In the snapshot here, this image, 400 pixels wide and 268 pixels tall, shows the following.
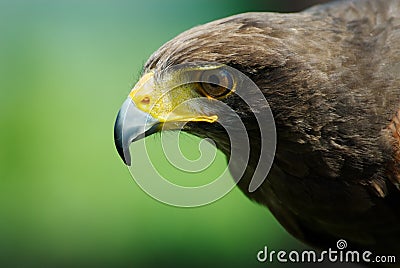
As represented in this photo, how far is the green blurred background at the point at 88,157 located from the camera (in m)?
4.70

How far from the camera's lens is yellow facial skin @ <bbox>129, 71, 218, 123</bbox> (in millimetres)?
2297

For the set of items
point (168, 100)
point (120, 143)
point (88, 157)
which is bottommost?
point (120, 143)

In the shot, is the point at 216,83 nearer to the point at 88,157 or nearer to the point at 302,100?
the point at 302,100

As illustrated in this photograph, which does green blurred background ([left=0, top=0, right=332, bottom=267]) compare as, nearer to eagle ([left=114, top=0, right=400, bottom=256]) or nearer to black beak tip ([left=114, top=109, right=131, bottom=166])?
eagle ([left=114, top=0, right=400, bottom=256])

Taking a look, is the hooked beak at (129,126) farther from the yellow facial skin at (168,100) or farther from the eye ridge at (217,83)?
the eye ridge at (217,83)

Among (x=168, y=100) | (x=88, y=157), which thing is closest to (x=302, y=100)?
(x=168, y=100)

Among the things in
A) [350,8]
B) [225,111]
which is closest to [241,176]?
[225,111]

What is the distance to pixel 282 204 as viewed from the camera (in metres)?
2.72

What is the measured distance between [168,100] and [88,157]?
2.59 metres

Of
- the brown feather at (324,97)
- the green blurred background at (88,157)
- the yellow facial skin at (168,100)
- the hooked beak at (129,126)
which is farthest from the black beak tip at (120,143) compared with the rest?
the green blurred background at (88,157)

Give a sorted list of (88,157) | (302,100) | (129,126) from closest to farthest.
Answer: (129,126), (302,100), (88,157)

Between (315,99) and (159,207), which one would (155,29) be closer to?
(159,207)

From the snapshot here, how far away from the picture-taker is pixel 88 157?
4.83 m

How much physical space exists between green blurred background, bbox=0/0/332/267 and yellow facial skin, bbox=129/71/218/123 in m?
2.28
